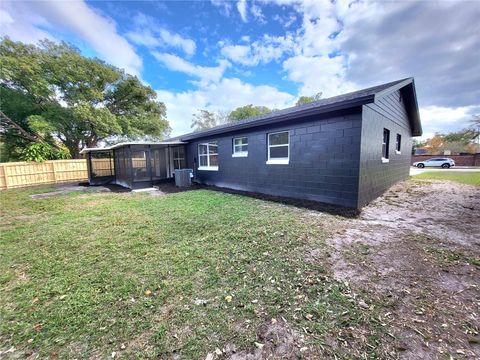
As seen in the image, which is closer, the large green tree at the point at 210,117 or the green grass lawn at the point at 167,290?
the green grass lawn at the point at 167,290

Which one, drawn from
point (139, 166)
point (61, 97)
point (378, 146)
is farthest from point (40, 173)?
point (378, 146)

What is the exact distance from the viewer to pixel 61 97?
1688 cm

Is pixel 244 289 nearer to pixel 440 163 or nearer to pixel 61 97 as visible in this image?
Answer: pixel 61 97

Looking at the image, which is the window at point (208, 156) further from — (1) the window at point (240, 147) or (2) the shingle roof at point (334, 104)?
(2) the shingle roof at point (334, 104)

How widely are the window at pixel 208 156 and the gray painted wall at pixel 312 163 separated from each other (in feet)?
5.40

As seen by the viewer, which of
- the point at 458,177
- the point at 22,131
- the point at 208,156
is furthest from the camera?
the point at 22,131

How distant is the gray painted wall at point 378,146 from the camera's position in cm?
574

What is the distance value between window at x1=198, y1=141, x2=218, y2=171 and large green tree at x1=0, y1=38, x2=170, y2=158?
1110 centimetres

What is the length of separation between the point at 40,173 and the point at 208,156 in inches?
465

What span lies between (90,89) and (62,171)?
783cm

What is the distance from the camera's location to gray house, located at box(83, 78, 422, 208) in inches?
223

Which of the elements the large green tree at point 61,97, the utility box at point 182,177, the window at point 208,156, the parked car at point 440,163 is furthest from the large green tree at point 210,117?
the utility box at point 182,177

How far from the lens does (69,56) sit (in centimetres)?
1639

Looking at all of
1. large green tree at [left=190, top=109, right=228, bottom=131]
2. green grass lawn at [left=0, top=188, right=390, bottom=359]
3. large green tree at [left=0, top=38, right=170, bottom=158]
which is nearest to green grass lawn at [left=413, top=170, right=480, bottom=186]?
green grass lawn at [left=0, top=188, right=390, bottom=359]
